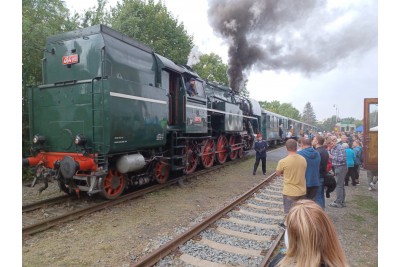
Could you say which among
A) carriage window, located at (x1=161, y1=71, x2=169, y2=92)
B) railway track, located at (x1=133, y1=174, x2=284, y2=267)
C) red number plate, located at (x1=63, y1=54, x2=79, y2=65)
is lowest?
railway track, located at (x1=133, y1=174, x2=284, y2=267)

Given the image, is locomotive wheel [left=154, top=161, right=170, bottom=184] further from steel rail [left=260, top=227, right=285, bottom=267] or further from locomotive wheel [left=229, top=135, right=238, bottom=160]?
locomotive wheel [left=229, top=135, right=238, bottom=160]

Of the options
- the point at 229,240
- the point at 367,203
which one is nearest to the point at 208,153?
the point at 367,203

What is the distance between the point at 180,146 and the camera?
29.0 ft

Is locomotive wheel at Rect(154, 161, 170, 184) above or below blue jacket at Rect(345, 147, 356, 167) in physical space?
below

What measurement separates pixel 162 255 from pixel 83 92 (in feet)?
12.8

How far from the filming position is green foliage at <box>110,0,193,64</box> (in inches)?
838

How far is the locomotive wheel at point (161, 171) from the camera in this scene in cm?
833

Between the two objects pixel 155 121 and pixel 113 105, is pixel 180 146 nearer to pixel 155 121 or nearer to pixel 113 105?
pixel 155 121

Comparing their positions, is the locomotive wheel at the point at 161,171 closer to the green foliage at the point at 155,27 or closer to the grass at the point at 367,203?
the grass at the point at 367,203

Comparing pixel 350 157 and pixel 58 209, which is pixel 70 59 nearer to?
pixel 58 209

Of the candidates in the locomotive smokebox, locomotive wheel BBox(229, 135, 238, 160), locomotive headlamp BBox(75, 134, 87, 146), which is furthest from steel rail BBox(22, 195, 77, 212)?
locomotive wheel BBox(229, 135, 238, 160)

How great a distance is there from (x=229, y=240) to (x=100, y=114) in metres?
3.55

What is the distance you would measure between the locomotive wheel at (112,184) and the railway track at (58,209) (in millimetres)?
156

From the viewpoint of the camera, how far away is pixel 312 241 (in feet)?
4.93
